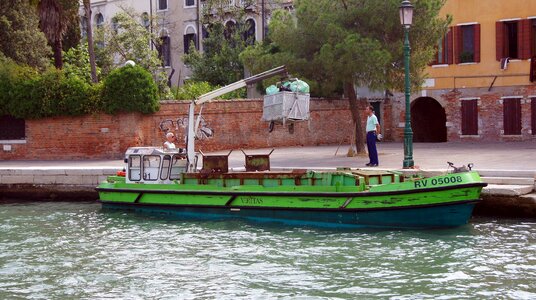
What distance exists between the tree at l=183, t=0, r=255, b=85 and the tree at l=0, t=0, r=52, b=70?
7954 mm

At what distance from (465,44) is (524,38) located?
2101 mm

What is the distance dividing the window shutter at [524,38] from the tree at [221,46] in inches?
479

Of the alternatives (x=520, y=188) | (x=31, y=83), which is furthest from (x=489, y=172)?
(x=31, y=83)

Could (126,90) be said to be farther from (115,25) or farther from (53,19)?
(115,25)

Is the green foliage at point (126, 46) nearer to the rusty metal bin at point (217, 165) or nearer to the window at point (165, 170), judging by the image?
the window at point (165, 170)

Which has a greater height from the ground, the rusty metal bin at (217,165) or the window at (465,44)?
the window at (465,44)

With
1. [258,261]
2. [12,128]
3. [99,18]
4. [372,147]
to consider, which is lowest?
[258,261]

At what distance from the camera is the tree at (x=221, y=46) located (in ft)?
124

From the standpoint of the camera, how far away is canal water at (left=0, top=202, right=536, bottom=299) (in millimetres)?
11609

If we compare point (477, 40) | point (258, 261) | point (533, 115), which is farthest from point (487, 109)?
point (258, 261)

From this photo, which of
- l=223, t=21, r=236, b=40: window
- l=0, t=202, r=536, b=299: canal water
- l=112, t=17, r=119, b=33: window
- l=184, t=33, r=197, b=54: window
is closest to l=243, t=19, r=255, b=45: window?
l=223, t=21, r=236, b=40: window

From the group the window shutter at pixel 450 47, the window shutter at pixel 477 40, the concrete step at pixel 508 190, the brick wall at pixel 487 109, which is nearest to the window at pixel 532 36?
the brick wall at pixel 487 109

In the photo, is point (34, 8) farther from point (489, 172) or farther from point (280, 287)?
point (280, 287)

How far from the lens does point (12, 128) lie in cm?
2772
